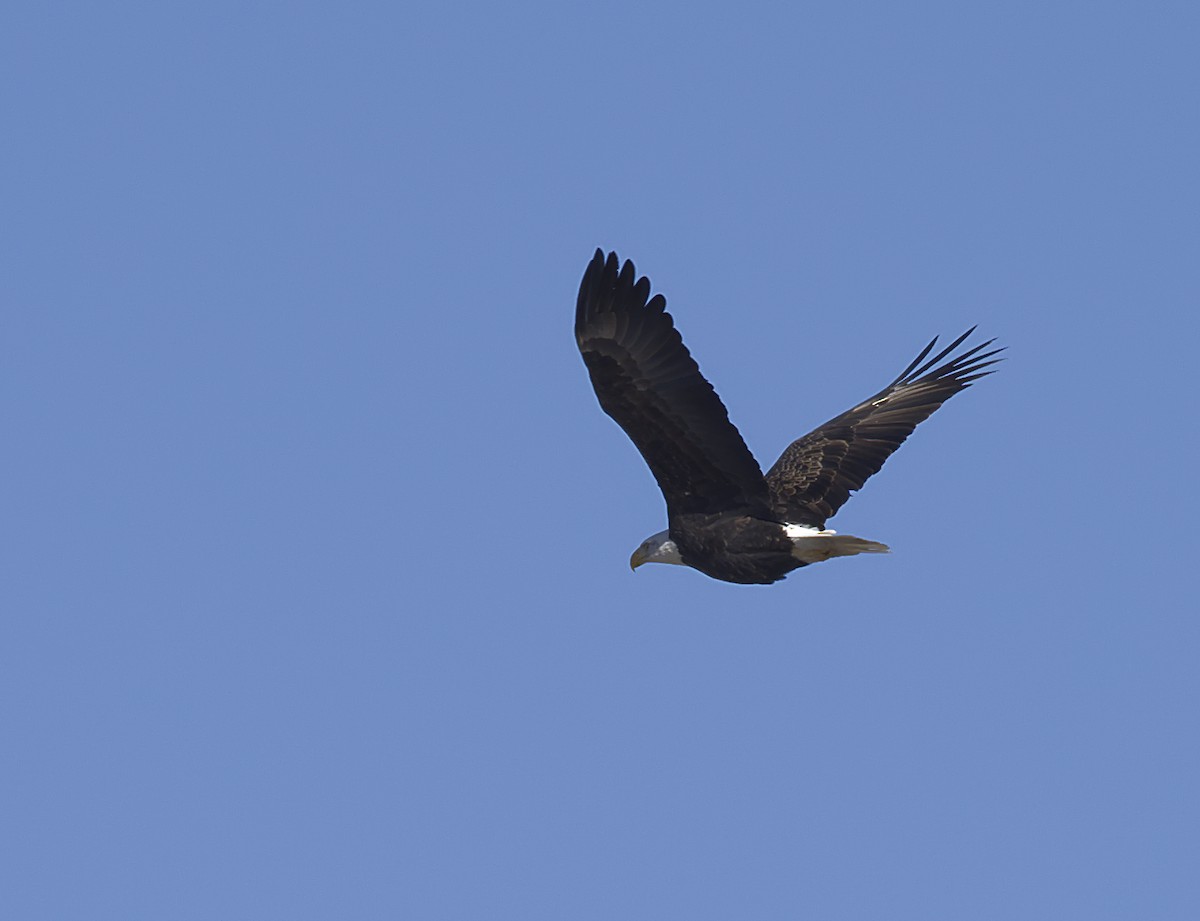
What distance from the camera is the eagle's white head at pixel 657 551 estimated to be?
13086 millimetres

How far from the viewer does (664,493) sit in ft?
42.3

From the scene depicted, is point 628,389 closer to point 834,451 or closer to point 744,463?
point 744,463

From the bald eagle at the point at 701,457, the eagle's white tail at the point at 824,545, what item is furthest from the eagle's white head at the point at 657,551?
the eagle's white tail at the point at 824,545

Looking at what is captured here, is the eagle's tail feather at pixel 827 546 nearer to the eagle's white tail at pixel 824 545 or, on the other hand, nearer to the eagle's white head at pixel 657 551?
the eagle's white tail at pixel 824 545

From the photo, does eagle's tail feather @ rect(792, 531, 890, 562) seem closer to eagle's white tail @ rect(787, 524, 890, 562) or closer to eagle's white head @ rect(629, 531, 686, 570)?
eagle's white tail @ rect(787, 524, 890, 562)

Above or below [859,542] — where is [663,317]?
above

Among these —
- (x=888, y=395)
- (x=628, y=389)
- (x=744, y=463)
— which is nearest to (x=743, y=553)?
(x=744, y=463)

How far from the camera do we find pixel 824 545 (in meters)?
12.4

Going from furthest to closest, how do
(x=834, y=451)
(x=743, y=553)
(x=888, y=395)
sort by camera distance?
(x=888, y=395) → (x=834, y=451) → (x=743, y=553)

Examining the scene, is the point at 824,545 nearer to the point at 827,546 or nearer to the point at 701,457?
the point at 827,546

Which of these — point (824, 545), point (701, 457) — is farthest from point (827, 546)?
point (701, 457)

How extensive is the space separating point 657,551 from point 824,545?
4.28 ft

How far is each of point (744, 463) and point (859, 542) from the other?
2.93 feet

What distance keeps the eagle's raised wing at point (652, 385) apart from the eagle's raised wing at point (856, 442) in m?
0.74
